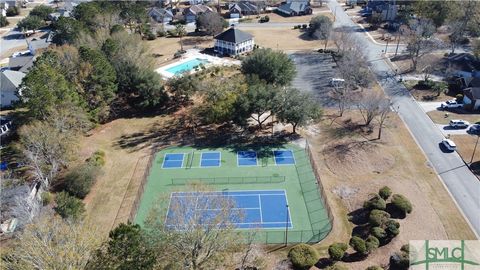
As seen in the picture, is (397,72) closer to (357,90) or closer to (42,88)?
(357,90)

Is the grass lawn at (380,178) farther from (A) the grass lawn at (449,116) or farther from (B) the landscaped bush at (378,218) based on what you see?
(A) the grass lawn at (449,116)

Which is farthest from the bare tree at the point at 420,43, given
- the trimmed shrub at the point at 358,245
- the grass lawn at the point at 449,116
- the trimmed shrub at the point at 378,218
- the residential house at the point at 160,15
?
the residential house at the point at 160,15

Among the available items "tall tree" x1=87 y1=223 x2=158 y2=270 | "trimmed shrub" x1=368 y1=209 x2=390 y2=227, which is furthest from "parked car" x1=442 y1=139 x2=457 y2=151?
"tall tree" x1=87 y1=223 x2=158 y2=270

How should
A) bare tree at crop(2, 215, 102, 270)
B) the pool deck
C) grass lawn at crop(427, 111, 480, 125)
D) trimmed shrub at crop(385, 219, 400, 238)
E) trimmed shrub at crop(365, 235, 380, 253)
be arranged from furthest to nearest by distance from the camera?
the pool deck → grass lawn at crop(427, 111, 480, 125) → trimmed shrub at crop(385, 219, 400, 238) → trimmed shrub at crop(365, 235, 380, 253) → bare tree at crop(2, 215, 102, 270)

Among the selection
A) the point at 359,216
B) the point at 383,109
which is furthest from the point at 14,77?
the point at 359,216

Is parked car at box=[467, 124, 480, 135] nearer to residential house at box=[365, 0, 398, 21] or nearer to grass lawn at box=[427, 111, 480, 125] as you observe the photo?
grass lawn at box=[427, 111, 480, 125]

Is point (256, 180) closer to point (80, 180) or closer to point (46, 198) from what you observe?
point (80, 180)

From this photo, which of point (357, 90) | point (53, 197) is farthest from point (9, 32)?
point (357, 90)
